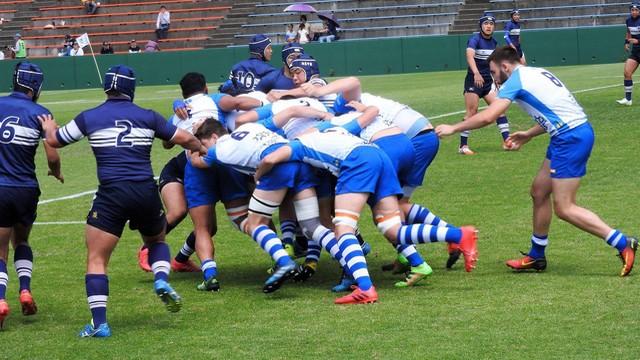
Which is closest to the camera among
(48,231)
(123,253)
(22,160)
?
(22,160)

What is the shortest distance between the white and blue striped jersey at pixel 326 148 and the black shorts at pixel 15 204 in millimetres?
2031

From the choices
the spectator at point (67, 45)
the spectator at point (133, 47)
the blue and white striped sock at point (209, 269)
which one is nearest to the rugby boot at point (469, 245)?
the blue and white striped sock at point (209, 269)

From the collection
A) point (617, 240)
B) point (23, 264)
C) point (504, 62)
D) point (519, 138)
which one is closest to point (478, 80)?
point (519, 138)

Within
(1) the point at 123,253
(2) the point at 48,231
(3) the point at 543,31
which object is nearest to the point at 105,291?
(1) the point at 123,253

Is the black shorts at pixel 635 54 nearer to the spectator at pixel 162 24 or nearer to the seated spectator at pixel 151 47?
the seated spectator at pixel 151 47

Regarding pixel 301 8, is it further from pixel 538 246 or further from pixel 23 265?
pixel 23 265

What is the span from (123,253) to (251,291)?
2665mm

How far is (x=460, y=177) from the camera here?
15.9m

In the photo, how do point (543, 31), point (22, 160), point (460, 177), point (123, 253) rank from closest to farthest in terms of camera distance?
point (22, 160)
point (123, 253)
point (460, 177)
point (543, 31)

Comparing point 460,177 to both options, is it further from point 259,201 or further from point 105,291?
point 105,291

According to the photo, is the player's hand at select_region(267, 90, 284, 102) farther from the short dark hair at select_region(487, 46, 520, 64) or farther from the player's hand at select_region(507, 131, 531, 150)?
the player's hand at select_region(507, 131, 531, 150)

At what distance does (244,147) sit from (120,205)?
1.39 m

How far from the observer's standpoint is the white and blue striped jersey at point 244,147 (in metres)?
9.18

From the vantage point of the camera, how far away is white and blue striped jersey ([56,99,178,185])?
816 cm
